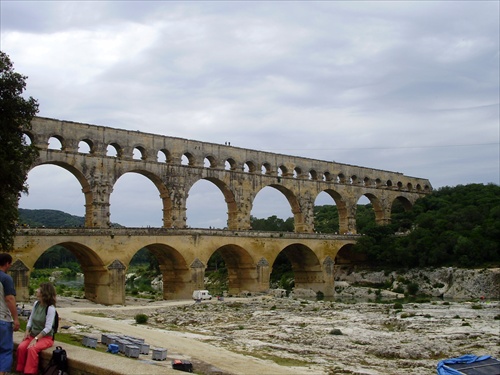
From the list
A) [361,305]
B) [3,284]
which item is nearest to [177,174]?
[361,305]

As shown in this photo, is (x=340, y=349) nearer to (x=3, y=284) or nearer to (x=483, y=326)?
(x=483, y=326)

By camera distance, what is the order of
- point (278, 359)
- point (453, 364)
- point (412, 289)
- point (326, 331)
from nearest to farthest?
point (453, 364)
point (278, 359)
point (326, 331)
point (412, 289)

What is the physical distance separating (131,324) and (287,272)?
35.2 meters

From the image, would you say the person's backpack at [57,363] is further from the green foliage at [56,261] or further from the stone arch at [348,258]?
the green foliage at [56,261]

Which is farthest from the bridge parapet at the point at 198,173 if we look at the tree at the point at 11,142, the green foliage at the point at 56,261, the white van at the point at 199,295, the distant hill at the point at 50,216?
the distant hill at the point at 50,216

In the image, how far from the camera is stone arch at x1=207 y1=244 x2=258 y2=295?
1617 inches

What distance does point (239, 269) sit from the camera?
4219 centimetres

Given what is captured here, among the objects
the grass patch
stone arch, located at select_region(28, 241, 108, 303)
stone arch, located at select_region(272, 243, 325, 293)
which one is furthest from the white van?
the grass patch

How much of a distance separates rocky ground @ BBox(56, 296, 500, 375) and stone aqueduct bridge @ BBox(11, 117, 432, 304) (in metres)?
4.00

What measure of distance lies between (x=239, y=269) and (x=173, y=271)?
20.5 ft

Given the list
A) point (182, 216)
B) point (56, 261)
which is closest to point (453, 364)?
point (182, 216)

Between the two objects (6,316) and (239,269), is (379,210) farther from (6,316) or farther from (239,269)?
(6,316)

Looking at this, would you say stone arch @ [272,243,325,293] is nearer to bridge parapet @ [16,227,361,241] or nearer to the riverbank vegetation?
bridge parapet @ [16,227,361,241]

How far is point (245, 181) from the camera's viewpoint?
44.2m
